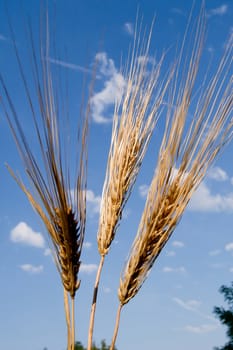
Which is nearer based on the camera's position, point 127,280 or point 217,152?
point 127,280

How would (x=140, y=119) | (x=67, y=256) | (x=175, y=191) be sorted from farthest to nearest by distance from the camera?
(x=140, y=119)
(x=175, y=191)
(x=67, y=256)

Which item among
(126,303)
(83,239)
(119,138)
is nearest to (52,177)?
(83,239)

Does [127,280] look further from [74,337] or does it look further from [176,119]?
[176,119]

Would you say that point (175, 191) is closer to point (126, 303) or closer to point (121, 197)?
point (121, 197)

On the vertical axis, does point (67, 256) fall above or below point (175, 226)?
below

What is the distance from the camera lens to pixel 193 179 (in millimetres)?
2002

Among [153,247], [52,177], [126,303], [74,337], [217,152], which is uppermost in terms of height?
[217,152]

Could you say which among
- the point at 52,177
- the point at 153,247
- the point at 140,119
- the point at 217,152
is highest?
the point at 140,119

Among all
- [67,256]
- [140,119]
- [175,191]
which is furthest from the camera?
[140,119]

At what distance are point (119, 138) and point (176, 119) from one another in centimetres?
26

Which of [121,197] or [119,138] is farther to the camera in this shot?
[119,138]

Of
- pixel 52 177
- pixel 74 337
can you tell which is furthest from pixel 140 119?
pixel 74 337

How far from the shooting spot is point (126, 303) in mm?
1921

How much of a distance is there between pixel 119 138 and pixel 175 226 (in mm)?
430
